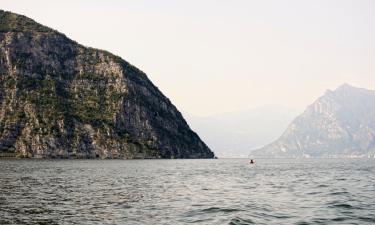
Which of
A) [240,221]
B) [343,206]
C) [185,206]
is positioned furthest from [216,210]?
[343,206]

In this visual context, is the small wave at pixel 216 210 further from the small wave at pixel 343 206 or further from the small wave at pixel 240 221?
the small wave at pixel 343 206

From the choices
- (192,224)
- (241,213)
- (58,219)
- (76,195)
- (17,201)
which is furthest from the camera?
(76,195)

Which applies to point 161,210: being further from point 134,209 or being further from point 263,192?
point 263,192

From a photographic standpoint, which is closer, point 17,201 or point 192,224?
point 192,224

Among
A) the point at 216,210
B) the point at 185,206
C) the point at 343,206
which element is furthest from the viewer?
the point at 185,206

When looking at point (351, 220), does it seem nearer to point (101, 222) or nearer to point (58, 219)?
point (101, 222)

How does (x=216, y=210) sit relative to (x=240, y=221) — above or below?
above

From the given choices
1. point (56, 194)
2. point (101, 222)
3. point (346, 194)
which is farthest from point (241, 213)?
point (56, 194)

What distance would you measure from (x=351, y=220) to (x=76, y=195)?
121 ft

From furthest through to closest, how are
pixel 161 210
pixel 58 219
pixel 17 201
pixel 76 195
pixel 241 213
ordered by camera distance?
pixel 76 195 < pixel 17 201 < pixel 161 210 < pixel 241 213 < pixel 58 219

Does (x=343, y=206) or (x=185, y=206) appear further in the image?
(x=185, y=206)

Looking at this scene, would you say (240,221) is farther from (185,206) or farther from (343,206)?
(343,206)

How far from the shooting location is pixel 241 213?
4316 centimetres

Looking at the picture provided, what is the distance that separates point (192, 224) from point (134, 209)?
36.5 feet
